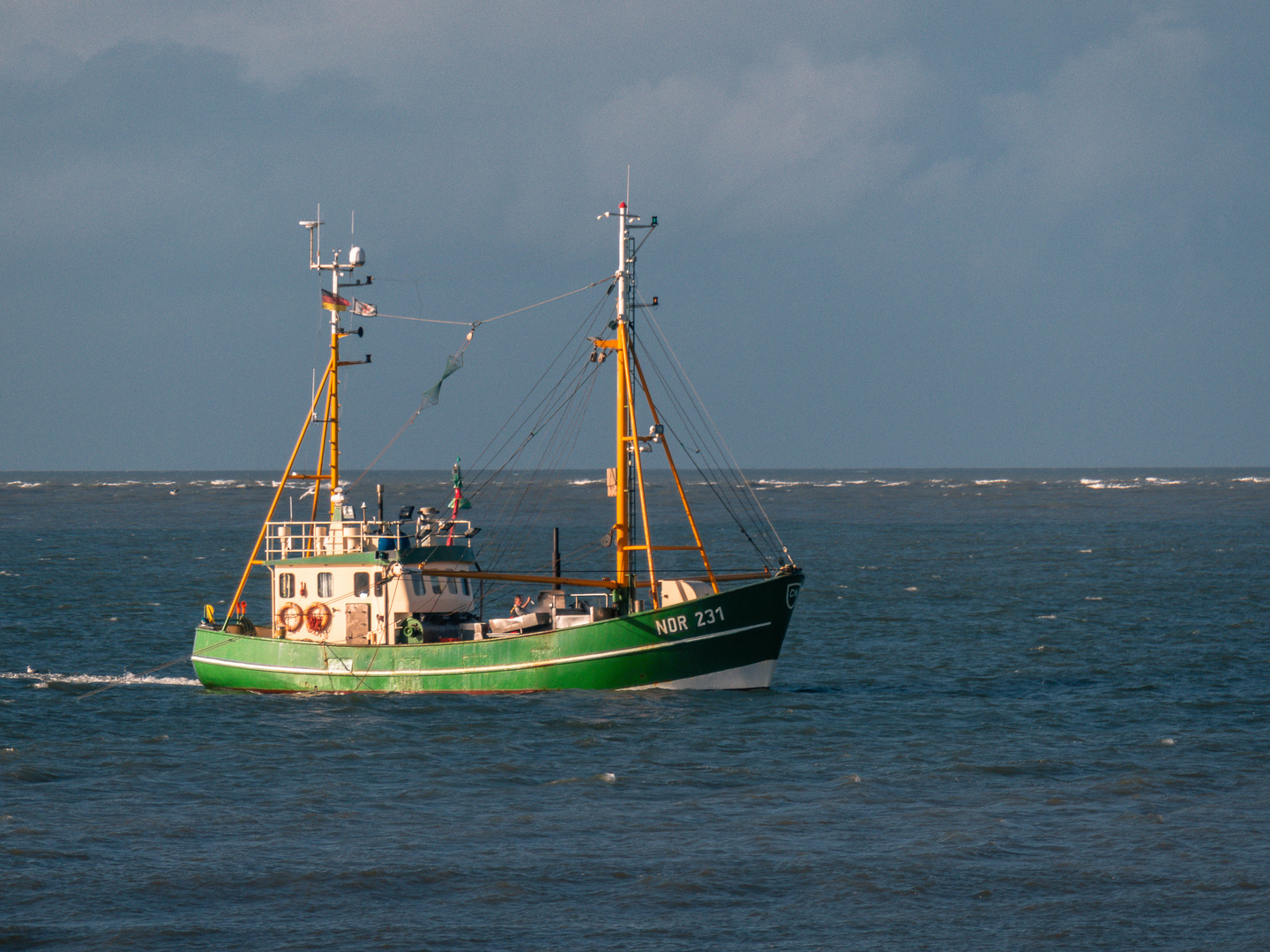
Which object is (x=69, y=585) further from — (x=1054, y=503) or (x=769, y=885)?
(x=1054, y=503)

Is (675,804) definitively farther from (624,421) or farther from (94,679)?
(94,679)

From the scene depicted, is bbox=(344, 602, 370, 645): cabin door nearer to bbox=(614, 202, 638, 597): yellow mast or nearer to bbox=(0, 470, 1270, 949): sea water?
bbox=(0, 470, 1270, 949): sea water

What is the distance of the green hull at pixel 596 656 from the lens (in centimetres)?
2948

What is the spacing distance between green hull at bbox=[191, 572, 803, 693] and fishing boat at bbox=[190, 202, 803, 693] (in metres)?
0.03

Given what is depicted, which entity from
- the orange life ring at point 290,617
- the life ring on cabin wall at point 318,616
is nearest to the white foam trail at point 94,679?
the orange life ring at point 290,617

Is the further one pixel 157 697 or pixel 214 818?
pixel 157 697

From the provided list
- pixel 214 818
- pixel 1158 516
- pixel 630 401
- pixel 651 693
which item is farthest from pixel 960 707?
pixel 1158 516

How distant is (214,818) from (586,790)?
5.86 metres

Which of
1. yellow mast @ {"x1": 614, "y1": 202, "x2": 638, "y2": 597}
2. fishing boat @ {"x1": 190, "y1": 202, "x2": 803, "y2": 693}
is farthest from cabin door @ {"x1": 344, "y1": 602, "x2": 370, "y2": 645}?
yellow mast @ {"x1": 614, "y1": 202, "x2": 638, "y2": 597}

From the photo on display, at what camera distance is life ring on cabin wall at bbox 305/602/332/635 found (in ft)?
107

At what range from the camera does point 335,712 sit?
29.6 m

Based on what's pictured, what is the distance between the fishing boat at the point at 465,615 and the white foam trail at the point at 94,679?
2.48 metres

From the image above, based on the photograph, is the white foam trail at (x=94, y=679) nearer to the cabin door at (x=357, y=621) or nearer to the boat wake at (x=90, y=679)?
the boat wake at (x=90, y=679)

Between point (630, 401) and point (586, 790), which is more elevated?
point (630, 401)
